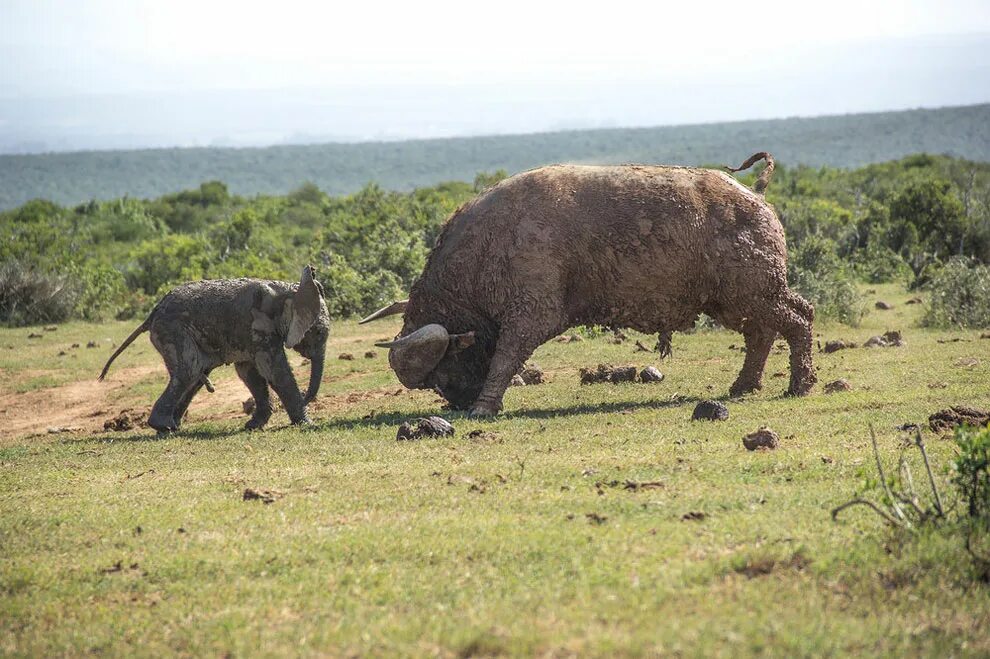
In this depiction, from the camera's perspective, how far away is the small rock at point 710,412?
1108 cm

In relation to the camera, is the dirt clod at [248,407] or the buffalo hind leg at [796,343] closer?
the buffalo hind leg at [796,343]

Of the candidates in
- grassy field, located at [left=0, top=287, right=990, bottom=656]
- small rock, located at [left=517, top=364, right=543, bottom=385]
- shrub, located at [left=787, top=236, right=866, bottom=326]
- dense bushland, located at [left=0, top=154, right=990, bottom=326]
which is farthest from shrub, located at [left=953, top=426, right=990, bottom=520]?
shrub, located at [left=787, top=236, right=866, bottom=326]

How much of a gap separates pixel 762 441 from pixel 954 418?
5.54 ft

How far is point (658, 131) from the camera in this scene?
15562 centimetres

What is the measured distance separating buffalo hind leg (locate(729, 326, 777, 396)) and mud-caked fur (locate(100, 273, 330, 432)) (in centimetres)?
464

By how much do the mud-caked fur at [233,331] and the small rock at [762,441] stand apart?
4.92m

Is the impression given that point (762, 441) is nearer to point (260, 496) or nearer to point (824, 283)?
point (260, 496)

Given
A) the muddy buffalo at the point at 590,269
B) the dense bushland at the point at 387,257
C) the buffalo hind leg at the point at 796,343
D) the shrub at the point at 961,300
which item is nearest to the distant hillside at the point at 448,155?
the dense bushland at the point at 387,257

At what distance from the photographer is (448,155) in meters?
152

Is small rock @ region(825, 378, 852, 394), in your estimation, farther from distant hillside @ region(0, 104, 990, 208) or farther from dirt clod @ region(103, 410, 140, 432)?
distant hillside @ region(0, 104, 990, 208)

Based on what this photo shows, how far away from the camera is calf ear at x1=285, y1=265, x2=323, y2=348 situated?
482 inches

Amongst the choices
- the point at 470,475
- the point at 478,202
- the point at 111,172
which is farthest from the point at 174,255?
the point at 111,172

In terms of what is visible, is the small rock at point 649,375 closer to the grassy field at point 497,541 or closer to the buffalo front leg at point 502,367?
the grassy field at point 497,541

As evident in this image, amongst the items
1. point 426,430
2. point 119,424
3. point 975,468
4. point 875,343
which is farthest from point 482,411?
point 875,343
